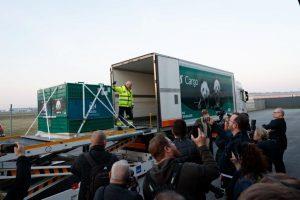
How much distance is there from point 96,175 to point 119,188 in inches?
42.5

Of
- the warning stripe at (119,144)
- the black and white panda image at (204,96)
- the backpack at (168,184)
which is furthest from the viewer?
the black and white panda image at (204,96)

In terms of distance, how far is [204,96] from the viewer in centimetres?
1284

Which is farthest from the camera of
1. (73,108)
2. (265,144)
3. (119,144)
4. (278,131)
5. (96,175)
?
(119,144)

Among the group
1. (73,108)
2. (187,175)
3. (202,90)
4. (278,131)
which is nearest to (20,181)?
(187,175)

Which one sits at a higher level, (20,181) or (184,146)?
Result: (184,146)

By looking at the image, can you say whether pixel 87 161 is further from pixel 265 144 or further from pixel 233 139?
pixel 265 144

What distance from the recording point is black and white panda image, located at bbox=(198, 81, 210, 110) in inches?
487

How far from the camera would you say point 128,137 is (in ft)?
27.1

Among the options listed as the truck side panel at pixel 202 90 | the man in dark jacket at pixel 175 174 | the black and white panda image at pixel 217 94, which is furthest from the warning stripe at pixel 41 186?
the black and white panda image at pixel 217 94

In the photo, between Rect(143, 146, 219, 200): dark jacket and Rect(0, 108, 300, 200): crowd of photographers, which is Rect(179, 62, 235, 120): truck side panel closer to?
Rect(0, 108, 300, 200): crowd of photographers

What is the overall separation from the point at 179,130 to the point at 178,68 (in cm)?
686

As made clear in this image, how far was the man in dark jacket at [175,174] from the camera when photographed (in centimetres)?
288

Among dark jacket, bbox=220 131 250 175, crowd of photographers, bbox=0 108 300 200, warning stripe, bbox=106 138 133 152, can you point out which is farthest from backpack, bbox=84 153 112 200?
warning stripe, bbox=106 138 133 152

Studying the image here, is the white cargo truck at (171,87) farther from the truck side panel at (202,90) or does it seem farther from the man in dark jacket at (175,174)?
the man in dark jacket at (175,174)
